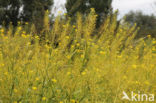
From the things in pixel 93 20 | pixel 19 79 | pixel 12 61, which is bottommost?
pixel 19 79

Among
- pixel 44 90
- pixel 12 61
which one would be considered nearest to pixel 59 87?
pixel 44 90

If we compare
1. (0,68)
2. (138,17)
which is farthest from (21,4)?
(138,17)

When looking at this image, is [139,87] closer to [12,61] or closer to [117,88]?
[117,88]

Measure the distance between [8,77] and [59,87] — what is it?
488mm

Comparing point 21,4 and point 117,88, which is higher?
point 21,4

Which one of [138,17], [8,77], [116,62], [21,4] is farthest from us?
[138,17]

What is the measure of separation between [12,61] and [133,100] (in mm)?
1212

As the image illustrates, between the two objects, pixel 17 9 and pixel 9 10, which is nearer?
pixel 9 10

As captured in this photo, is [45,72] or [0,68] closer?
[45,72]

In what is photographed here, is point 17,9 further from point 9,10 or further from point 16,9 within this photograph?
point 9,10

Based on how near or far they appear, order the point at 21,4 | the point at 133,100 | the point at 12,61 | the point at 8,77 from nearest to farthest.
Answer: the point at 133,100 < the point at 8,77 < the point at 12,61 < the point at 21,4

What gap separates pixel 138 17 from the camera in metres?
25.3

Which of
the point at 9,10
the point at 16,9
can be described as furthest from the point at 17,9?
the point at 9,10

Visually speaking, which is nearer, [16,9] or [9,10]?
[9,10]
